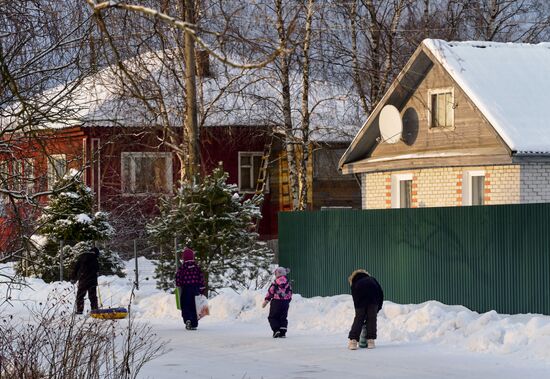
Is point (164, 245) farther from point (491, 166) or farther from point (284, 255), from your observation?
point (491, 166)

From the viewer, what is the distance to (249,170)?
50.2 m

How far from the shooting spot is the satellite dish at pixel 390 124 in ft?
110

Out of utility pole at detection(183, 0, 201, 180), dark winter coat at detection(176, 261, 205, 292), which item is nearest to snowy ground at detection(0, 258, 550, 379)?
dark winter coat at detection(176, 261, 205, 292)

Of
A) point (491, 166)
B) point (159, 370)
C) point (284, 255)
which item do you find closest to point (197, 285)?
point (284, 255)

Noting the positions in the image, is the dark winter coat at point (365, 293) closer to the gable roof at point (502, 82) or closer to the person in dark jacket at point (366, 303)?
the person in dark jacket at point (366, 303)

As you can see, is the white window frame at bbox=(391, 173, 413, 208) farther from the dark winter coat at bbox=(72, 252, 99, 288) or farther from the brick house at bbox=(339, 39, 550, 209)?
the dark winter coat at bbox=(72, 252, 99, 288)

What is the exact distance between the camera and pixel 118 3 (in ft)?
26.3

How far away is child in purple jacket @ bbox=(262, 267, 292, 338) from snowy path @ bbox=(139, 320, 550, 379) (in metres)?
0.27

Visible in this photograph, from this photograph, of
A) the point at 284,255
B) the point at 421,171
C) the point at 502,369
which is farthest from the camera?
the point at 421,171

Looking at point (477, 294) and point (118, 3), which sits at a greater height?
point (118, 3)

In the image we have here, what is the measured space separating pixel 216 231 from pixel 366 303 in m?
9.49

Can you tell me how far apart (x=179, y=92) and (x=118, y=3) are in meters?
28.0

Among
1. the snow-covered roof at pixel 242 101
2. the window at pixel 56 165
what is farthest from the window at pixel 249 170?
the window at pixel 56 165

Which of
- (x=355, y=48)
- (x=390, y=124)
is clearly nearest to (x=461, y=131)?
(x=390, y=124)
